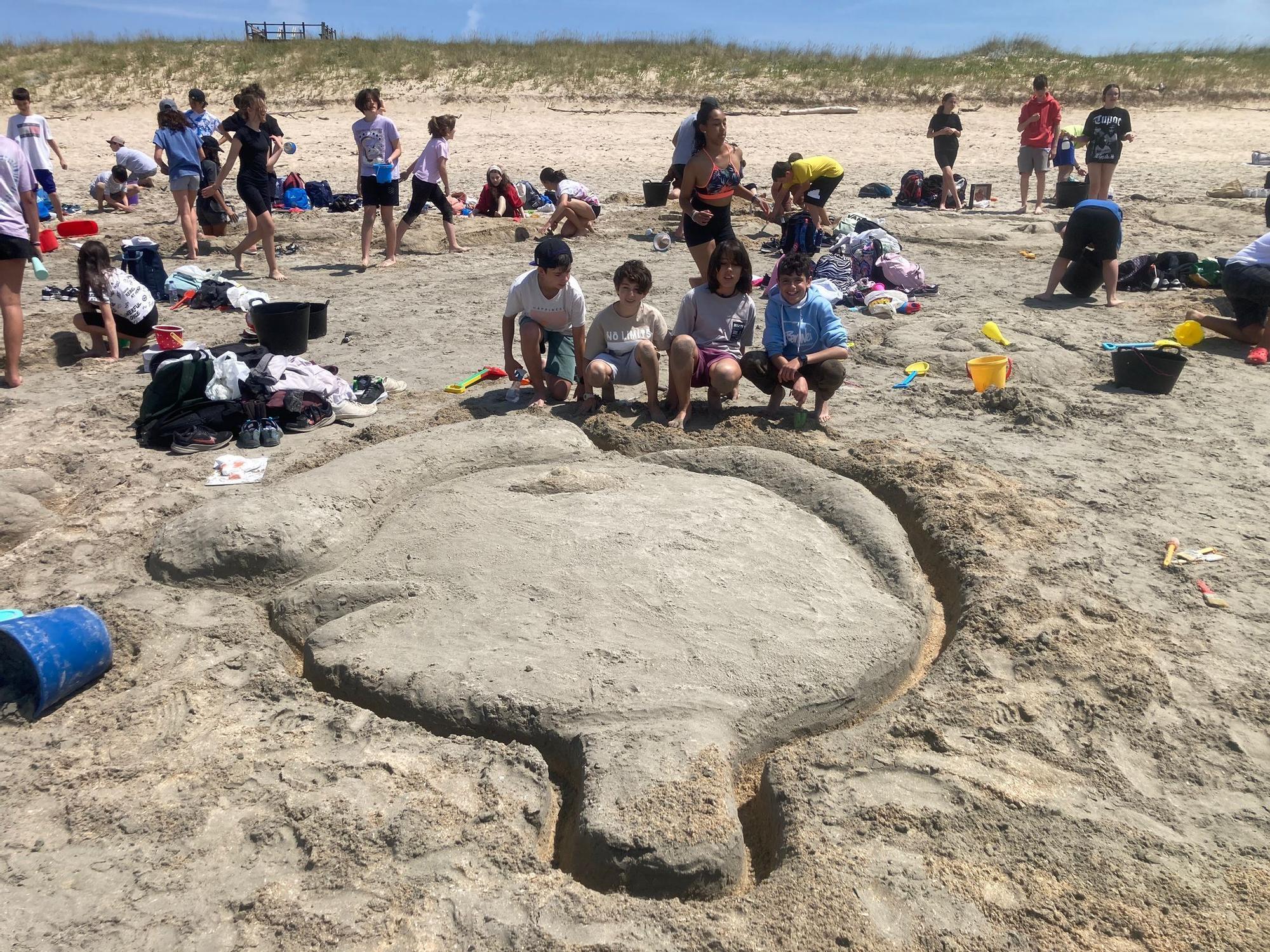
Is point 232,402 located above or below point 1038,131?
below

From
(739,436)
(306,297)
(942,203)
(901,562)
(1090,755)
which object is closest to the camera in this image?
(1090,755)

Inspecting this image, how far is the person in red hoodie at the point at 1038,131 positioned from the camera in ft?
37.9

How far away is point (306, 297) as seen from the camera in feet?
27.1

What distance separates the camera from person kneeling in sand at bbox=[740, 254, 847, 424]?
15.8 feet

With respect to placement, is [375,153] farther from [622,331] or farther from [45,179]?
[622,331]

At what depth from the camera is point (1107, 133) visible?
10477 millimetres

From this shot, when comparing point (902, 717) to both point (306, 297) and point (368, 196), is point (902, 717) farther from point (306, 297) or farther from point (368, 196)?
point (368, 196)

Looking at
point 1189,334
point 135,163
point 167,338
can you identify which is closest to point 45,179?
point 135,163

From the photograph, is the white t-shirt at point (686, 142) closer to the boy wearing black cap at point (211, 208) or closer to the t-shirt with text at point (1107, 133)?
the boy wearing black cap at point (211, 208)

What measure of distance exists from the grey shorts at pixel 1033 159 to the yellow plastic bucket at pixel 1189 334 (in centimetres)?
582

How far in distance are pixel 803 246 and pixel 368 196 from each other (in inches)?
163

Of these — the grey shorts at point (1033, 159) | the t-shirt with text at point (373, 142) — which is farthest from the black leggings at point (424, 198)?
the grey shorts at point (1033, 159)

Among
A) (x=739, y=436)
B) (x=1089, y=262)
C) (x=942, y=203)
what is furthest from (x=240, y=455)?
(x=942, y=203)

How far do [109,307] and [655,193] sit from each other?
25.1ft
